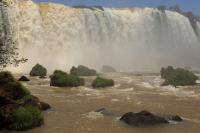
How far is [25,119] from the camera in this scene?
21266mm

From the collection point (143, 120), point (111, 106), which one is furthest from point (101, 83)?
point (143, 120)

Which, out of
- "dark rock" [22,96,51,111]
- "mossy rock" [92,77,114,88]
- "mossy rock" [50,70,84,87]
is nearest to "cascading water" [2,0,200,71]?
"mossy rock" [50,70,84,87]

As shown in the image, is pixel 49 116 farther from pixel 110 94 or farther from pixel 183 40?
pixel 183 40

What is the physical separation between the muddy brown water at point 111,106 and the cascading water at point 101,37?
3020 centimetres

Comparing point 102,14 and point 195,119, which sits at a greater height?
point 102,14

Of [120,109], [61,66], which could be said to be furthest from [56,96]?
[61,66]

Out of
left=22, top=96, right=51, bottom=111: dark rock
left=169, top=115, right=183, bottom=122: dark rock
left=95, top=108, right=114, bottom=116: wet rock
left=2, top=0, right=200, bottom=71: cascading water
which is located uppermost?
left=2, top=0, right=200, bottom=71: cascading water

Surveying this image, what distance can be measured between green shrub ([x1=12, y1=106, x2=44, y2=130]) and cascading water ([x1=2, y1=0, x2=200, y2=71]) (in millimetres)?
43767

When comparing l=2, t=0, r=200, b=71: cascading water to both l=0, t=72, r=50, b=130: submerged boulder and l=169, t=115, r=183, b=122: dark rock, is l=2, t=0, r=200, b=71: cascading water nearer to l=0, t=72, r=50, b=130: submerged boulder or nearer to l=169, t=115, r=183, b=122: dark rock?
l=0, t=72, r=50, b=130: submerged boulder

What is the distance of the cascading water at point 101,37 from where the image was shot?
73.1 meters

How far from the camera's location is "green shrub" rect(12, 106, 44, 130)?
2108cm

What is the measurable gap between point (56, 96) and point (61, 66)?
3956 cm

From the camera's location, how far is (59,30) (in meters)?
79.2

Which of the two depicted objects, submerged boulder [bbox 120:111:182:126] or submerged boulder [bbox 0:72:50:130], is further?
submerged boulder [bbox 120:111:182:126]
